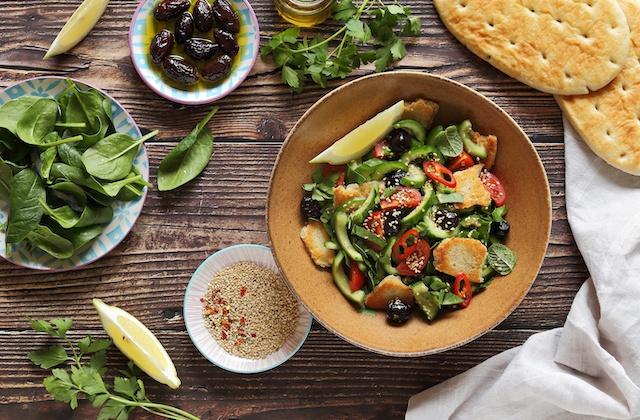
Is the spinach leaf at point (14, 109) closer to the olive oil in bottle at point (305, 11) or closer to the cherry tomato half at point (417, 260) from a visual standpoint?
the olive oil in bottle at point (305, 11)

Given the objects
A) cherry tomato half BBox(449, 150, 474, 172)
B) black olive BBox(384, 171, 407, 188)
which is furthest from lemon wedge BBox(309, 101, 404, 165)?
cherry tomato half BBox(449, 150, 474, 172)

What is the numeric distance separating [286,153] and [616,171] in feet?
3.74

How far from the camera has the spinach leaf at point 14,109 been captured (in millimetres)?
1946

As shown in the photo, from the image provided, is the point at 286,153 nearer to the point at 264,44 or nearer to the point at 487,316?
the point at 264,44

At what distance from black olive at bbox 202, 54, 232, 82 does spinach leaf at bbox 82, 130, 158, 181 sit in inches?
11.3

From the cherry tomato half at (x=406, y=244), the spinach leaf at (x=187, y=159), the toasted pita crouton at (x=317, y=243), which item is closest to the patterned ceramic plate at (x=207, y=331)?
the toasted pita crouton at (x=317, y=243)

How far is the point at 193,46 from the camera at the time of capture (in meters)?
2.03

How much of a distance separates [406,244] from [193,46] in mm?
960

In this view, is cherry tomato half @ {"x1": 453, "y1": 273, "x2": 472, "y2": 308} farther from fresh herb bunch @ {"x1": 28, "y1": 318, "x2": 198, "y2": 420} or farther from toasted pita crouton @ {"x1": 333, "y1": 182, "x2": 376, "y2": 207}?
fresh herb bunch @ {"x1": 28, "y1": 318, "x2": 198, "y2": 420}

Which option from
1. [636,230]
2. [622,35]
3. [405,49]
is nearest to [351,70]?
[405,49]

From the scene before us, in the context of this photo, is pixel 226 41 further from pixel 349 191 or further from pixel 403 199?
pixel 403 199

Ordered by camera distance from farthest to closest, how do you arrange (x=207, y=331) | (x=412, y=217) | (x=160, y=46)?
(x=207, y=331) < (x=160, y=46) < (x=412, y=217)

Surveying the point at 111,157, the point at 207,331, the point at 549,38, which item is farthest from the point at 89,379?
the point at 549,38

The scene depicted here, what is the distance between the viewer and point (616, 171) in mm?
2086
